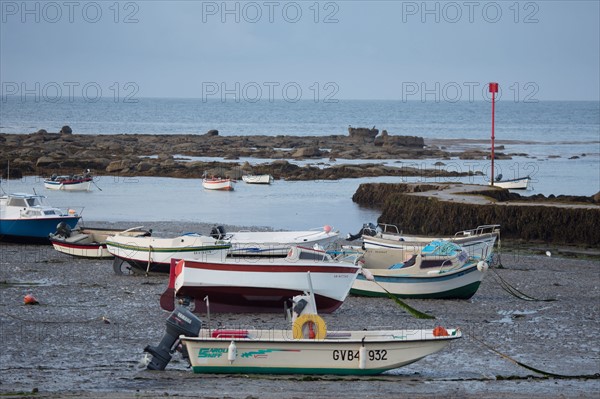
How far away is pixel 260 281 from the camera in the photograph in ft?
70.7

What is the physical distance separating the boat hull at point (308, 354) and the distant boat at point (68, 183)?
124ft

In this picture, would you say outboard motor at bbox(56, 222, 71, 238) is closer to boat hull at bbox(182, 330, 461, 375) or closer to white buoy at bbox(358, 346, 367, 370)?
boat hull at bbox(182, 330, 461, 375)

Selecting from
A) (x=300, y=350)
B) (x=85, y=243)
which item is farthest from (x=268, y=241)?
(x=300, y=350)

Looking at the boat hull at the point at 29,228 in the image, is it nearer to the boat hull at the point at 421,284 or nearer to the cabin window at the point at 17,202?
the cabin window at the point at 17,202

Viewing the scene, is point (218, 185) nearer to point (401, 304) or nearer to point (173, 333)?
point (401, 304)

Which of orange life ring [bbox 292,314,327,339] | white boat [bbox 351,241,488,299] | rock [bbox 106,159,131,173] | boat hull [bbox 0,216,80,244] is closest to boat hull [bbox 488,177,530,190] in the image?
rock [bbox 106,159,131,173]

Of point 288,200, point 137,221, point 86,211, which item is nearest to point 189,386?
point 137,221

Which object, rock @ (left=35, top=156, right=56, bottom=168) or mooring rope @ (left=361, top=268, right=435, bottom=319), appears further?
rock @ (left=35, top=156, right=56, bottom=168)

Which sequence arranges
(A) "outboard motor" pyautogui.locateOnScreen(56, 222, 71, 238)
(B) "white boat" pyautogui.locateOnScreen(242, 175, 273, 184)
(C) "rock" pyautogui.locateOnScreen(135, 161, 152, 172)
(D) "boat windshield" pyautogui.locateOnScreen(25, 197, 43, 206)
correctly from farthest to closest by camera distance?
(C) "rock" pyautogui.locateOnScreen(135, 161, 152, 172)
(B) "white boat" pyautogui.locateOnScreen(242, 175, 273, 184)
(D) "boat windshield" pyautogui.locateOnScreen(25, 197, 43, 206)
(A) "outboard motor" pyautogui.locateOnScreen(56, 222, 71, 238)

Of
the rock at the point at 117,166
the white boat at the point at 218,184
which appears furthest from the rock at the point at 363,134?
the white boat at the point at 218,184

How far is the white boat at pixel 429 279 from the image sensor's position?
78.6 feet

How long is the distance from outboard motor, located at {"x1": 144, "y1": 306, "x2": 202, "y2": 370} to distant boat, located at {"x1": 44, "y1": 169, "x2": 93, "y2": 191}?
37.1 metres

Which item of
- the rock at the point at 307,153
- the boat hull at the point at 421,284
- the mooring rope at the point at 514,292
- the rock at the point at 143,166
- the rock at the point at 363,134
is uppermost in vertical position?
the rock at the point at 363,134

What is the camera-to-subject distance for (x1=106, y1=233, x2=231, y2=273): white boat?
82.0 ft
